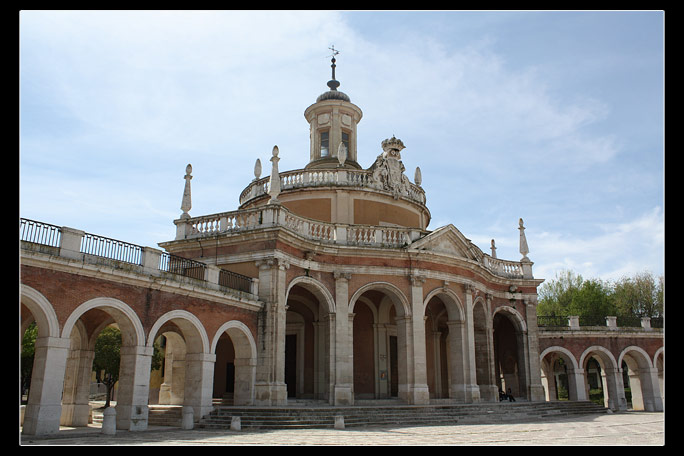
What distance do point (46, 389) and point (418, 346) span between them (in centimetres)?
1396

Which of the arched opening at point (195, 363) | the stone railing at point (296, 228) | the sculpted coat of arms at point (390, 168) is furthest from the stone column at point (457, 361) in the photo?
the arched opening at point (195, 363)

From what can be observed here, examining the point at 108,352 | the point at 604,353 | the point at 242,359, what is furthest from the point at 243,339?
the point at 604,353

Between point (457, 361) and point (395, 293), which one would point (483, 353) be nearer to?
point (457, 361)

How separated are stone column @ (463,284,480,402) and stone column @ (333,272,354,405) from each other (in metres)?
5.56

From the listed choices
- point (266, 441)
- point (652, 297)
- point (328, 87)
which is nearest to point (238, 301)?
point (266, 441)

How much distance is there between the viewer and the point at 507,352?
33.0 metres

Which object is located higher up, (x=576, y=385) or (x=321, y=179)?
(x=321, y=179)

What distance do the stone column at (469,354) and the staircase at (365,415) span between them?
1808 millimetres

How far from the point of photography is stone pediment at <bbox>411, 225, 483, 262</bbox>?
2466cm

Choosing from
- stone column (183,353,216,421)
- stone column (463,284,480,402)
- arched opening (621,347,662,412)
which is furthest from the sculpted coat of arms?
arched opening (621,347,662,412)

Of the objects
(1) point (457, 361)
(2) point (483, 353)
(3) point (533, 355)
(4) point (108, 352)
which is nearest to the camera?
(1) point (457, 361)

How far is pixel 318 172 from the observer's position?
2712cm

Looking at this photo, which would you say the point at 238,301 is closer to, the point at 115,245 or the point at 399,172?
the point at 115,245

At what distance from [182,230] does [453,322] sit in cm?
1223
